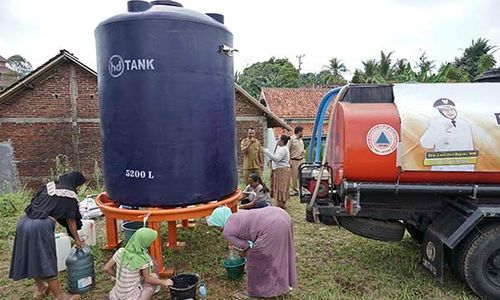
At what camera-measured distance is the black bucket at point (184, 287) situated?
11.7ft

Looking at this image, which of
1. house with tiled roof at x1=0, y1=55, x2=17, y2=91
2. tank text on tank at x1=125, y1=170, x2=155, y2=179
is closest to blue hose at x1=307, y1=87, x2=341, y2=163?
tank text on tank at x1=125, y1=170, x2=155, y2=179

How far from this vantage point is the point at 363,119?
3.84m

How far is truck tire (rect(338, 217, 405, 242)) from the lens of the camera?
13.8 ft

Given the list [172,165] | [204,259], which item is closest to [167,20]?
[172,165]

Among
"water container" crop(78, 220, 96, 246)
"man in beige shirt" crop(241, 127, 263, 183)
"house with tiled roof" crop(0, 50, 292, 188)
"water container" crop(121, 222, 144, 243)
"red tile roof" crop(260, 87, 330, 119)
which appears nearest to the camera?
"water container" crop(121, 222, 144, 243)

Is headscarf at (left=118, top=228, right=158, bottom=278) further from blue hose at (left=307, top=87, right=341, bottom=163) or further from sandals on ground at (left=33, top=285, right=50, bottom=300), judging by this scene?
blue hose at (left=307, top=87, right=341, bottom=163)

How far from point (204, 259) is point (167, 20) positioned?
3.09 m

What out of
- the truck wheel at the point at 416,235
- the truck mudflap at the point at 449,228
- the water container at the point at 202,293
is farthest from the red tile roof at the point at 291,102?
the water container at the point at 202,293

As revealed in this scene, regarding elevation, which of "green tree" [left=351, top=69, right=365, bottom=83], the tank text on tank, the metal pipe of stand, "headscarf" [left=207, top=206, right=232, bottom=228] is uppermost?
"green tree" [left=351, top=69, right=365, bottom=83]

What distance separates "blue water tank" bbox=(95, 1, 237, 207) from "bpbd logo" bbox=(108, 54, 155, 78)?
0.03ft

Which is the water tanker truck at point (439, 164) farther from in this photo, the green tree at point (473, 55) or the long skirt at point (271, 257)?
the green tree at point (473, 55)

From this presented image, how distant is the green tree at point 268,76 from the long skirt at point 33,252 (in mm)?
33550

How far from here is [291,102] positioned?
29.3 m

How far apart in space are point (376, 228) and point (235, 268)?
1.71 m
